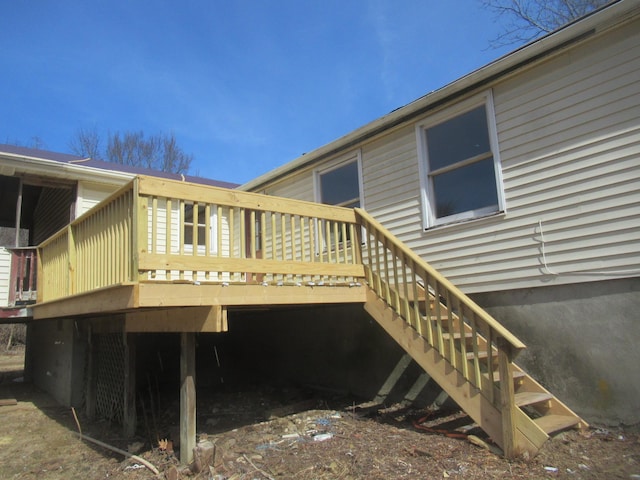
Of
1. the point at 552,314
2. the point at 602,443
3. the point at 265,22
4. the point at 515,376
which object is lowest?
the point at 602,443

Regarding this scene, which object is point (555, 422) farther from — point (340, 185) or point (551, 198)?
point (340, 185)

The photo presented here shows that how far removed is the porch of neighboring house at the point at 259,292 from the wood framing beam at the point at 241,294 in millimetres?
10

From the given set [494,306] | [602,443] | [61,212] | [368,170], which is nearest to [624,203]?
[494,306]

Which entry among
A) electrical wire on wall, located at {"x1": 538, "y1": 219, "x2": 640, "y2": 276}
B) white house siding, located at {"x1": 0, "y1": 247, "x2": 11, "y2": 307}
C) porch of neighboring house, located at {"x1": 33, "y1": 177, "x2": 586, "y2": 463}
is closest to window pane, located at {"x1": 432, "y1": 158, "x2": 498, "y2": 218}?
electrical wire on wall, located at {"x1": 538, "y1": 219, "x2": 640, "y2": 276}

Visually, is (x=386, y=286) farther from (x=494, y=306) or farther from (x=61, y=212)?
(x=61, y=212)

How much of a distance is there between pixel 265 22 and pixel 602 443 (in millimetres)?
9729

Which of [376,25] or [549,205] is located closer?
[549,205]

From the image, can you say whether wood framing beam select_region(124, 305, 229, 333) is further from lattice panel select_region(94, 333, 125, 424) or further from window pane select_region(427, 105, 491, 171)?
window pane select_region(427, 105, 491, 171)

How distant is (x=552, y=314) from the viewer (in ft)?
15.1

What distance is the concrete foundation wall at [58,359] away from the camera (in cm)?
811

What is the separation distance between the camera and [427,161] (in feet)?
20.1

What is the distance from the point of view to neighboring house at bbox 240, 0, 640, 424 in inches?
165

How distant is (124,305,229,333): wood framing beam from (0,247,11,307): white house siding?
342cm

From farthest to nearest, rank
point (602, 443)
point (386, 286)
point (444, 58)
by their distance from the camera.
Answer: point (444, 58)
point (386, 286)
point (602, 443)
